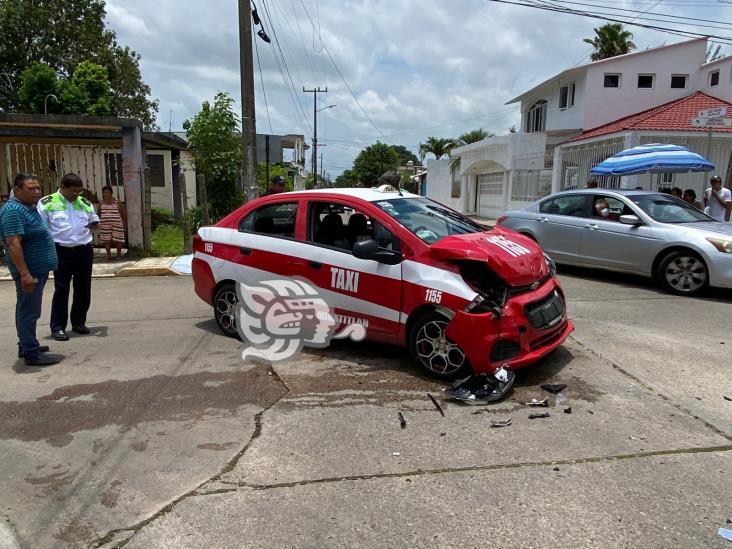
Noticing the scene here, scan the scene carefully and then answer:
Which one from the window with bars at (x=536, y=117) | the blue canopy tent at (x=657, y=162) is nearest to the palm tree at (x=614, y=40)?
the window with bars at (x=536, y=117)

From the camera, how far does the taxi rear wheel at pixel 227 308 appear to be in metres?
5.98

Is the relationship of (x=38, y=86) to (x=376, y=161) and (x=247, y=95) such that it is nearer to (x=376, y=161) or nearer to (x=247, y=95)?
(x=247, y=95)

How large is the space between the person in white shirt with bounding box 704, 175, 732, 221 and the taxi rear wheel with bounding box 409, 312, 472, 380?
9576 mm

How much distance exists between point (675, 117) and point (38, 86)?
2615 cm

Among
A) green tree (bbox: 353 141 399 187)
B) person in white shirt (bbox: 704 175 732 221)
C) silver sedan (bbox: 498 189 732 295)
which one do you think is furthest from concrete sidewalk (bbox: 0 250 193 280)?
green tree (bbox: 353 141 399 187)

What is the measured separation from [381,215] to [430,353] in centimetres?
133

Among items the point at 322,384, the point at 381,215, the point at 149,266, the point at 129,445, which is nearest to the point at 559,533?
the point at 322,384

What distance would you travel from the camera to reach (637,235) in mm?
8469

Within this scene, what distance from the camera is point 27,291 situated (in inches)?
197

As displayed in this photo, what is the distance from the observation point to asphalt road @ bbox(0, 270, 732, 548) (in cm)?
276

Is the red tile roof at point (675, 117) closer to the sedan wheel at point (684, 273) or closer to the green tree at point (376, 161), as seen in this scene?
the sedan wheel at point (684, 273)

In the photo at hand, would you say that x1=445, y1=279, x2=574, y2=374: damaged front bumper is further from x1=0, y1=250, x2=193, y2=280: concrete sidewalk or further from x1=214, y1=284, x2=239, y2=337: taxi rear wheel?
x1=0, y1=250, x2=193, y2=280: concrete sidewalk

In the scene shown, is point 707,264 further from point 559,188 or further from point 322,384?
point 559,188

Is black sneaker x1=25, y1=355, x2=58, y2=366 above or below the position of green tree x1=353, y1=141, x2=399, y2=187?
below
